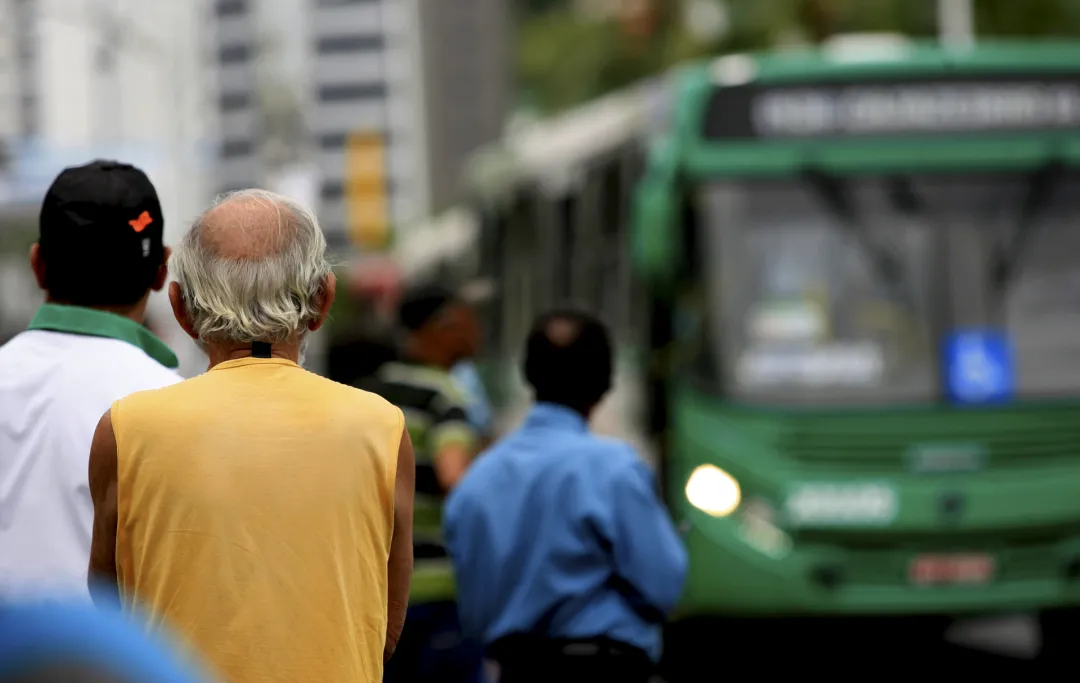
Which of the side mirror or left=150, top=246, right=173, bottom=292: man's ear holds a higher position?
left=150, top=246, right=173, bottom=292: man's ear

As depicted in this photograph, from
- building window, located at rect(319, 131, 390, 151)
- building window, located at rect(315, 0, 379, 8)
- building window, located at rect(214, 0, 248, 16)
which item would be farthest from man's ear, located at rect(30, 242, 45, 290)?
building window, located at rect(319, 131, 390, 151)

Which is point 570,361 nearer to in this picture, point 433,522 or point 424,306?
point 433,522

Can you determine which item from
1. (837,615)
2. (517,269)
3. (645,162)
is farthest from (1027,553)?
(517,269)

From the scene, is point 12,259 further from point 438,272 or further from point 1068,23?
point 1068,23

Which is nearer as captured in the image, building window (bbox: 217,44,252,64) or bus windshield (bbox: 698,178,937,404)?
bus windshield (bbox: 698,178,937,404)

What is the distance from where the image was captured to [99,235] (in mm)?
3195

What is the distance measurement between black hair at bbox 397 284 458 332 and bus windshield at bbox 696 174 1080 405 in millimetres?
3124

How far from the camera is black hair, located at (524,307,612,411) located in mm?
4598

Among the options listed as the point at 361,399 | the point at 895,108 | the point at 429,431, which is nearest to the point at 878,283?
the point at 895,108

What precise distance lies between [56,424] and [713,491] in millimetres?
6322

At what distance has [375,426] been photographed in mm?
2754

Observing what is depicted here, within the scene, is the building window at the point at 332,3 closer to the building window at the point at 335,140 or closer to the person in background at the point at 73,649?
the building window at the point at 335,140

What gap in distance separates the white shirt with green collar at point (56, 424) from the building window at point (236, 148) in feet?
435

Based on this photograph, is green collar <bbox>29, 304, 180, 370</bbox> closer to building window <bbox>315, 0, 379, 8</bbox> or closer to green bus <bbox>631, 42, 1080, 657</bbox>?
green bus <bbox>631, 42, 1080, 657</bbox>
